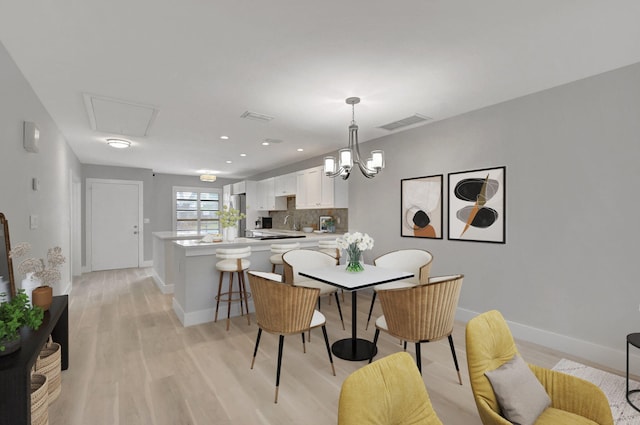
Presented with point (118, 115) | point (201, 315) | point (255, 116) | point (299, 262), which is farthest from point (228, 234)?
point (118, 115)

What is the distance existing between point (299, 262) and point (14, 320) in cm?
236

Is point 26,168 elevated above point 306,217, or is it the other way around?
point 26,168

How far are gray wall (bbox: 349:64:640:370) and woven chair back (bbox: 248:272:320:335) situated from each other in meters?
2.27

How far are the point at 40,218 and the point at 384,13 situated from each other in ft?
11.9

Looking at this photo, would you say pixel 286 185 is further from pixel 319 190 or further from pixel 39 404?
pixel 39 404

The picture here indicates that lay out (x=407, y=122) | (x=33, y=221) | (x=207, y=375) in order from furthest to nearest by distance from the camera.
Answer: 1. (x=407, y=122)
2. (x=33, y=221)
3. (x=207, y=375)

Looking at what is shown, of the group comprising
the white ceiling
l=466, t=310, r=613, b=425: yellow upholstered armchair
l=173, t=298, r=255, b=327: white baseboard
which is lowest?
l=173, t=298, r=255, b=327: white baseboard

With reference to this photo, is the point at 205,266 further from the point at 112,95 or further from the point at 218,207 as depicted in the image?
the point at 218,207

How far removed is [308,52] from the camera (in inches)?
90.7

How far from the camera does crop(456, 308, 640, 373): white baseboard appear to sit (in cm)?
261

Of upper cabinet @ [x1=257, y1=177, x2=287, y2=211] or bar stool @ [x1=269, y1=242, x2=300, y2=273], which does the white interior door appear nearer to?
upper cabinet @ [x1=257, y1=177, x2=287, y2=211]

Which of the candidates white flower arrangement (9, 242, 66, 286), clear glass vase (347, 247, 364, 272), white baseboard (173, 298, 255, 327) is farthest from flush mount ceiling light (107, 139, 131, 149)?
clear glass vase (347, 247, 364, 272)

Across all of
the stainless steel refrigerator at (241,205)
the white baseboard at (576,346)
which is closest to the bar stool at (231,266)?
the white baseboard at (576,346)

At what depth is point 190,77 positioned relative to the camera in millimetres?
2705
